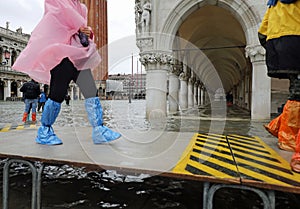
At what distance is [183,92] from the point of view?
14.9m

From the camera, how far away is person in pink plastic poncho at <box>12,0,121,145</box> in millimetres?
2650

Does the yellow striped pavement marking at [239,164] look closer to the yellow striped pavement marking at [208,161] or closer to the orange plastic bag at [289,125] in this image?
the yellow striped pavement marking at [208,161]

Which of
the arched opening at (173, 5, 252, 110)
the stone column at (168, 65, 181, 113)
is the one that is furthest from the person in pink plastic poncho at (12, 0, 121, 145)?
the stone column at (168, 65, 181, 113)

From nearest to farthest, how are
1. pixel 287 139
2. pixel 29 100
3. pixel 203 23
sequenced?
pixel 287 139 < pixel 29 100 < pixel 203 23

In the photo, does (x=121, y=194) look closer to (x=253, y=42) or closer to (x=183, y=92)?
(x=253, y=42)

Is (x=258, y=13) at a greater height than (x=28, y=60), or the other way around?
(x=258, y=13)

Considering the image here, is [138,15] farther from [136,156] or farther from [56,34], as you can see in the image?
[136,156]

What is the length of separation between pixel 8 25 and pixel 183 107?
187 ft

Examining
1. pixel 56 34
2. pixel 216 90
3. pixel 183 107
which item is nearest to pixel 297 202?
pixel 56 34

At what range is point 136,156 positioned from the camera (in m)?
2.27

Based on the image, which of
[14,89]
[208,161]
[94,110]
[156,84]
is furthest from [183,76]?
[14,89]

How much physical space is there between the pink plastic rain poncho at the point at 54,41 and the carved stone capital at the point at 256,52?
7084 millimetres

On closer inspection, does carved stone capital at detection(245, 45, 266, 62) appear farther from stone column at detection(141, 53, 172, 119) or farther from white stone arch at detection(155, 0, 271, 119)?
stone column at detection(141, 53, 172, 119)

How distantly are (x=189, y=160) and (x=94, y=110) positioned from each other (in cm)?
142
